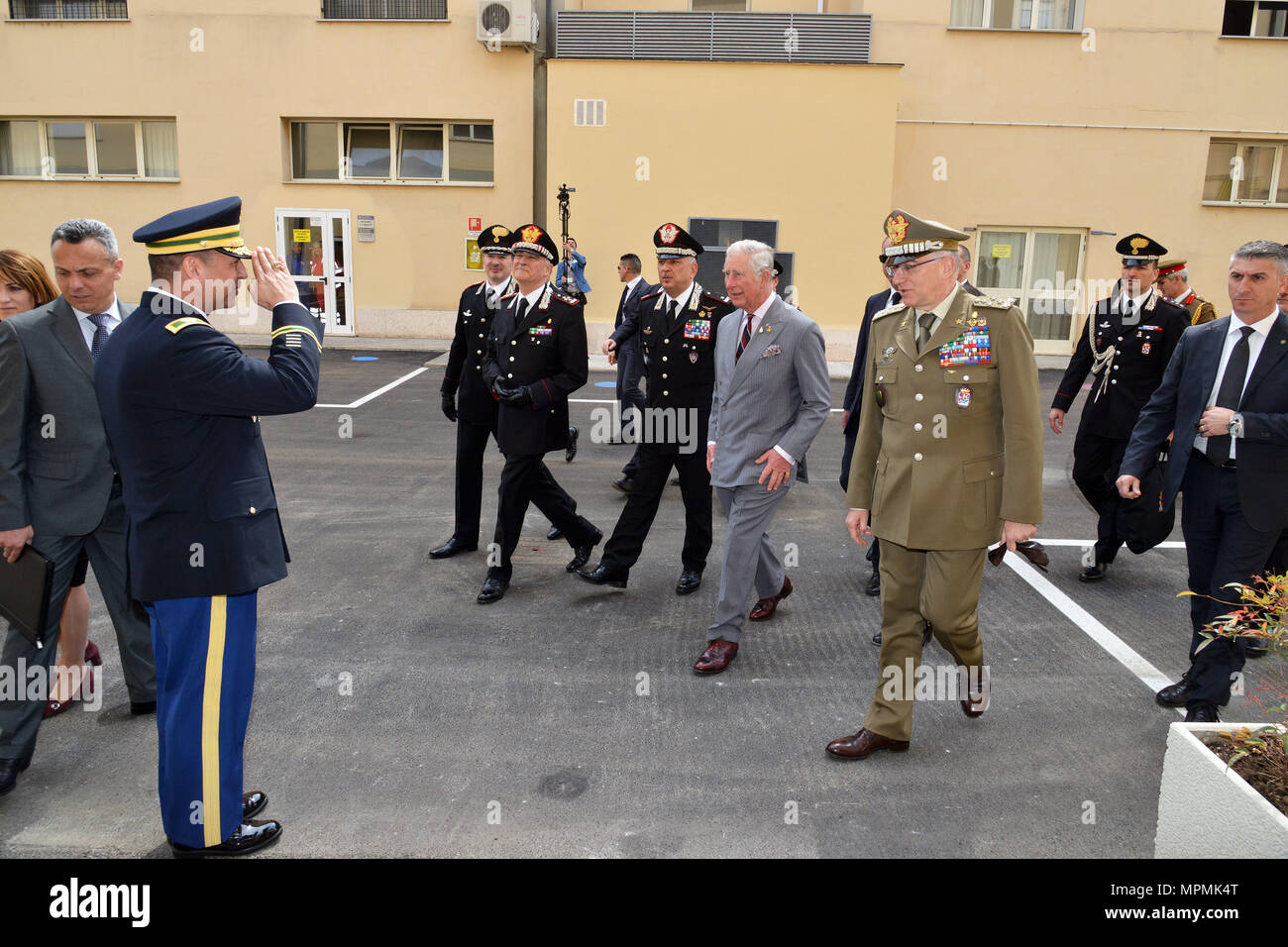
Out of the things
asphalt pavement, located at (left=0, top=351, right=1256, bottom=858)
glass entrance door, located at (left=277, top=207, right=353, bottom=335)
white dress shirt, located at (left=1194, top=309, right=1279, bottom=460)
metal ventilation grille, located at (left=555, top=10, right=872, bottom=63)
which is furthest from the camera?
glass entrance door, located at (left=277, top=207, right=353, bottom=335)

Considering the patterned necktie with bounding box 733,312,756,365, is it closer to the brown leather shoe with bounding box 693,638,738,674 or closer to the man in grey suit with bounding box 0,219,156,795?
the brown leather shoe with bounding box 693,638,738,674

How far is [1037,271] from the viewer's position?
744 inches

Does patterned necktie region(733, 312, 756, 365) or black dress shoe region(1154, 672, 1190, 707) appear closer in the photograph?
black dress shoe region(1154, 672, 1190, 707)

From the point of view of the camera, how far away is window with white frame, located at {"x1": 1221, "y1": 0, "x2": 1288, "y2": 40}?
17781 mm

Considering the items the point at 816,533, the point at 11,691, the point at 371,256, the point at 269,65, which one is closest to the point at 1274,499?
the point at 816,533

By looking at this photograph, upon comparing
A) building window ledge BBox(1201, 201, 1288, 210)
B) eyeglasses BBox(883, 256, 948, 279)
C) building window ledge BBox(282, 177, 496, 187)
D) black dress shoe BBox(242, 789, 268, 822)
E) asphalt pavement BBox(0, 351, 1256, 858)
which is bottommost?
asphalt pavement BBox(0, 351, 1256, 858)

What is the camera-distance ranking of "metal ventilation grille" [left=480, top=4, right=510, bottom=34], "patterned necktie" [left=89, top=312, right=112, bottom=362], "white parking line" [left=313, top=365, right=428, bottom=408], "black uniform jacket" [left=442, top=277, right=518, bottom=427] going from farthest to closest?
1. "metal ventilation grille" [left=480, top=4, right=510, bottom=34]
2. "white parking line" [left=313, top=365, right=428, bottom=408]
3. "black uniform jacket" [left=442, top=277, right=518, bottom=427]
4. "patterned necktie" [left=89, top=312, right=112, bottom=362]

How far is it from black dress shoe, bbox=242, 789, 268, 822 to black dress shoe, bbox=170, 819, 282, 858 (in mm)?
138

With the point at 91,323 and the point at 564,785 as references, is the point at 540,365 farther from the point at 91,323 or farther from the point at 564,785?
the point at 564,785

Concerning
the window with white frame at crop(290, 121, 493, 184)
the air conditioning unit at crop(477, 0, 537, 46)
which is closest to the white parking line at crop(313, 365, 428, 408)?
the window with white frame at crop(290, 121, 493, 184)

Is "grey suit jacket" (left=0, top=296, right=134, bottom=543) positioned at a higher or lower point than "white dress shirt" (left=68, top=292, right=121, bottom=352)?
lower

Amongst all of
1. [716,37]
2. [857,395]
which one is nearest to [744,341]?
[857,395]

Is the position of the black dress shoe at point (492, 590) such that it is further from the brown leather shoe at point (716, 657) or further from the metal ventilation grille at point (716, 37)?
the metal ventilation grille at point (716, 37)

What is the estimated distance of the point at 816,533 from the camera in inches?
293
